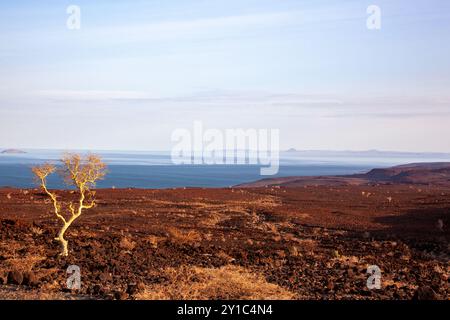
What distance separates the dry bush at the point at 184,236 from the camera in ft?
78.5

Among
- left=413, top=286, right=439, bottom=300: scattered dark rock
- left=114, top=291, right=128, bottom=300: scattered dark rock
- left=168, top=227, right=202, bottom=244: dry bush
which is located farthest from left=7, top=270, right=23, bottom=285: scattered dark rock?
left=413, top=286, right=439, bottom=300: scattered dark rock

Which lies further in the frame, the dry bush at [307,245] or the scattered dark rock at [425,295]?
the dry bush at [307,245]

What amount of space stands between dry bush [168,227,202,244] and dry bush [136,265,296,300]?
276 inches

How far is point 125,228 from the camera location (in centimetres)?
2761

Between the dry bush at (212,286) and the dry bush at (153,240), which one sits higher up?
the dry bush at (212,286)

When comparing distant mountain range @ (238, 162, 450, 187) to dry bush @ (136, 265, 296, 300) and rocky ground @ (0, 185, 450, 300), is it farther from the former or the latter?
dry bush @ (136, 265, 296, 300)

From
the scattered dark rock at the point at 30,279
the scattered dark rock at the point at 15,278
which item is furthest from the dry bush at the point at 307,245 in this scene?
the scattered dark rock at the point at 15,278

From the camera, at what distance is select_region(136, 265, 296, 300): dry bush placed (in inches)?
510

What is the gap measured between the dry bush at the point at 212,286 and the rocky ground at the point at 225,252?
3 centimetres

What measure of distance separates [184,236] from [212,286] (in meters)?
11.2

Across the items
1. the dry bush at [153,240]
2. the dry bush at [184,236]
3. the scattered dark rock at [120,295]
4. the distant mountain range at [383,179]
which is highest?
the scattered dark rock at [120,295]

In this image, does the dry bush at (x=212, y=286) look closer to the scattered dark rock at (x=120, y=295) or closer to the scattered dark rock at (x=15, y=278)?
the scattered dark rock at (x=120, y=295)
